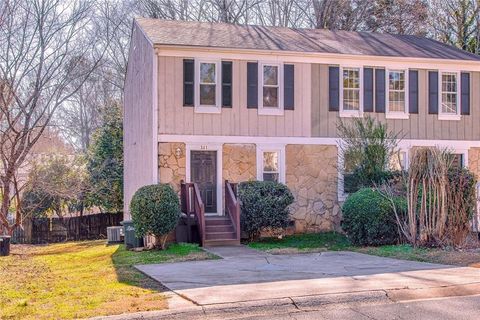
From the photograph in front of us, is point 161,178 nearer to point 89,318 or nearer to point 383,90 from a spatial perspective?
point 383,90

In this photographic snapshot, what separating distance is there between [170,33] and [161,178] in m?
4.73

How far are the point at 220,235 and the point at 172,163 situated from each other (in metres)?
2.60

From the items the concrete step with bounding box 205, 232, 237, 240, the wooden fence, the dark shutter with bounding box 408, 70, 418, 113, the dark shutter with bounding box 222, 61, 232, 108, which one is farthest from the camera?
the wooden fence

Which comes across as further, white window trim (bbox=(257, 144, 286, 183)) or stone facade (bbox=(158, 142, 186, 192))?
white window trim (bbox=(257, 144, 286, 183))

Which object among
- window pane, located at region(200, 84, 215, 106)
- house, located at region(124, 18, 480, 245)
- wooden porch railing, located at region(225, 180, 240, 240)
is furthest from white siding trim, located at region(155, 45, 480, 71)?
wooden porch railing, located at region(225, 180, 240, 240)

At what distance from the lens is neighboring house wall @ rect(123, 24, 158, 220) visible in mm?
17391

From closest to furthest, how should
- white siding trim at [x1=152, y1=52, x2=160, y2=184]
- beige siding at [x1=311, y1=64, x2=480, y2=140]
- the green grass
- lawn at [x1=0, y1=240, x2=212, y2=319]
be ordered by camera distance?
lawn at [x1=0, y1=240, x2=212, y2=319] → the green grass → white siding trim at [x1=152, y1=52, x2=160, y2=184] → beige siding at [x1=311, y1=64, x2=480, y2=140]

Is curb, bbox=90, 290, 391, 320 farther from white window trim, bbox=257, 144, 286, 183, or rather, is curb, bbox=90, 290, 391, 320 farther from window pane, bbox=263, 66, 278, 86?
window pane, bbox=263, 66, 278, 86

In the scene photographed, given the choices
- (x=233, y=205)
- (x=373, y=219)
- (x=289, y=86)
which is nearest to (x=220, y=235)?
(x=233, y=205)

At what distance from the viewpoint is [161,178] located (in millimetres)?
16859

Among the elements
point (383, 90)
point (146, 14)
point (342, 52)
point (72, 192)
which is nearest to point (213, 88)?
point (342, 52)

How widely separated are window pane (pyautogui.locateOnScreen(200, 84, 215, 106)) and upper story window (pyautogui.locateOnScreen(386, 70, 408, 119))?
18.7 ft

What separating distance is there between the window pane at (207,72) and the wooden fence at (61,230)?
43.2 ft

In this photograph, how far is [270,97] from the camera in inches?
711
